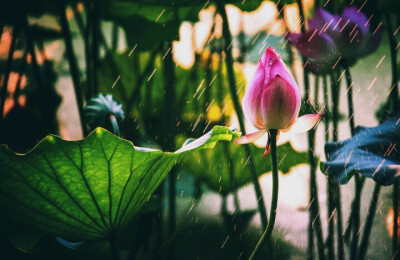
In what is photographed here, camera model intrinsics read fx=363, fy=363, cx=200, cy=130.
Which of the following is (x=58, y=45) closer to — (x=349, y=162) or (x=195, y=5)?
(x=195, y=5)

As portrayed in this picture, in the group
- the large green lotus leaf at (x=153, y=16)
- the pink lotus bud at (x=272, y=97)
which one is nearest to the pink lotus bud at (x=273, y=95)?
the pink lotus bud at (x=272, y=97)

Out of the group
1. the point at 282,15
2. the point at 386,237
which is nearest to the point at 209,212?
A: the point at 386,237

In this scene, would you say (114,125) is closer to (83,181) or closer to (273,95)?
(83,181)

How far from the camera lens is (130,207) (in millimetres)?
429

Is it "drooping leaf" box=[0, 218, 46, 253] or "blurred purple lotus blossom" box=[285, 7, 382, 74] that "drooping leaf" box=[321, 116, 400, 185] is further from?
"drooping leaf" box=[0, 218, 46, 253]

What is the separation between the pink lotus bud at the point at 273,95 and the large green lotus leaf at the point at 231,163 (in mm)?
309

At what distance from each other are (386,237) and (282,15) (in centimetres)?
45

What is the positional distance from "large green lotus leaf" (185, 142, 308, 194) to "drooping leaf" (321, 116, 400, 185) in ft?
0.64

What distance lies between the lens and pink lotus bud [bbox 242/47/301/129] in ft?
1.17

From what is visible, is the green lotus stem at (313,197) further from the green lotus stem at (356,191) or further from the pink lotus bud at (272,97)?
the pink lotus bud at (272,97)

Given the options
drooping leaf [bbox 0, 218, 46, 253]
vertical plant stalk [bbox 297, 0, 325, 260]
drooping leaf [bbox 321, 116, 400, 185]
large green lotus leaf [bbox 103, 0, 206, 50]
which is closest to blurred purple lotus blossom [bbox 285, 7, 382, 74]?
vertical plant stalk [bbox 297, 0, 325, 260]

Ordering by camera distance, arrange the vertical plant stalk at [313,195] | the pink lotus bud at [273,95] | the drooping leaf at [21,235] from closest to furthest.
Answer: the pink lotus bud at [273,95] < the drooping leaf at [21,235] < the vertical plant stalk at [313,195]

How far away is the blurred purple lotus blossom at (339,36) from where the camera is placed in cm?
53

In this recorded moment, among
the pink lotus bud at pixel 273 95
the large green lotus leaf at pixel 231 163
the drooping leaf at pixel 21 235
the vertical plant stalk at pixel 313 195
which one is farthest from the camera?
the large green lotus leaf at pixel 231 163
